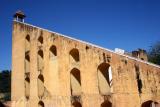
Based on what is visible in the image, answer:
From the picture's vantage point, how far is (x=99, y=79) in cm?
1594

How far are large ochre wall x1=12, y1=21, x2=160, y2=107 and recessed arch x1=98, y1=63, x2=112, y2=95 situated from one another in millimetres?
65

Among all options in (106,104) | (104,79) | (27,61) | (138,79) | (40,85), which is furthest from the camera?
(27,61)

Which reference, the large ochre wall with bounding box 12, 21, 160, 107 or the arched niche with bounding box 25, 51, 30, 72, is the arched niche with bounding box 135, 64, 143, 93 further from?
the arched niche with bounding box 25, 51, 30, 72

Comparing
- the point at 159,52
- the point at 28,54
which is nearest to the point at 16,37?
the point at 28,54

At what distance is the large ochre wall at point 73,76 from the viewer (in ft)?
44.9

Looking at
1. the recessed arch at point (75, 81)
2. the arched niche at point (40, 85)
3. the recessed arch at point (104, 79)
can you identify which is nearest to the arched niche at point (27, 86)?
the arched niche at point (40, 85)

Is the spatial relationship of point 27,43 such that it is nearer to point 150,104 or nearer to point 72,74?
point 72,74

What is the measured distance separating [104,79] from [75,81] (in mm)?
2851

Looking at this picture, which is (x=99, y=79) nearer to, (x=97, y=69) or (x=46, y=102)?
(x=97, y=69)

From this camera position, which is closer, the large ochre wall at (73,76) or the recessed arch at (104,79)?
the large ochre wall at (73,76)

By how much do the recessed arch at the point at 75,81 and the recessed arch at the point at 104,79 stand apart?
2.28 metres

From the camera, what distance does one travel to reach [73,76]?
18156 millimetres

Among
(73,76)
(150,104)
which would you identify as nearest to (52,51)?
(73,76)

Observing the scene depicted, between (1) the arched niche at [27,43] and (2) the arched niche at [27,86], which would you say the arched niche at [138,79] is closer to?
(2) the arched niche at [27,86]
